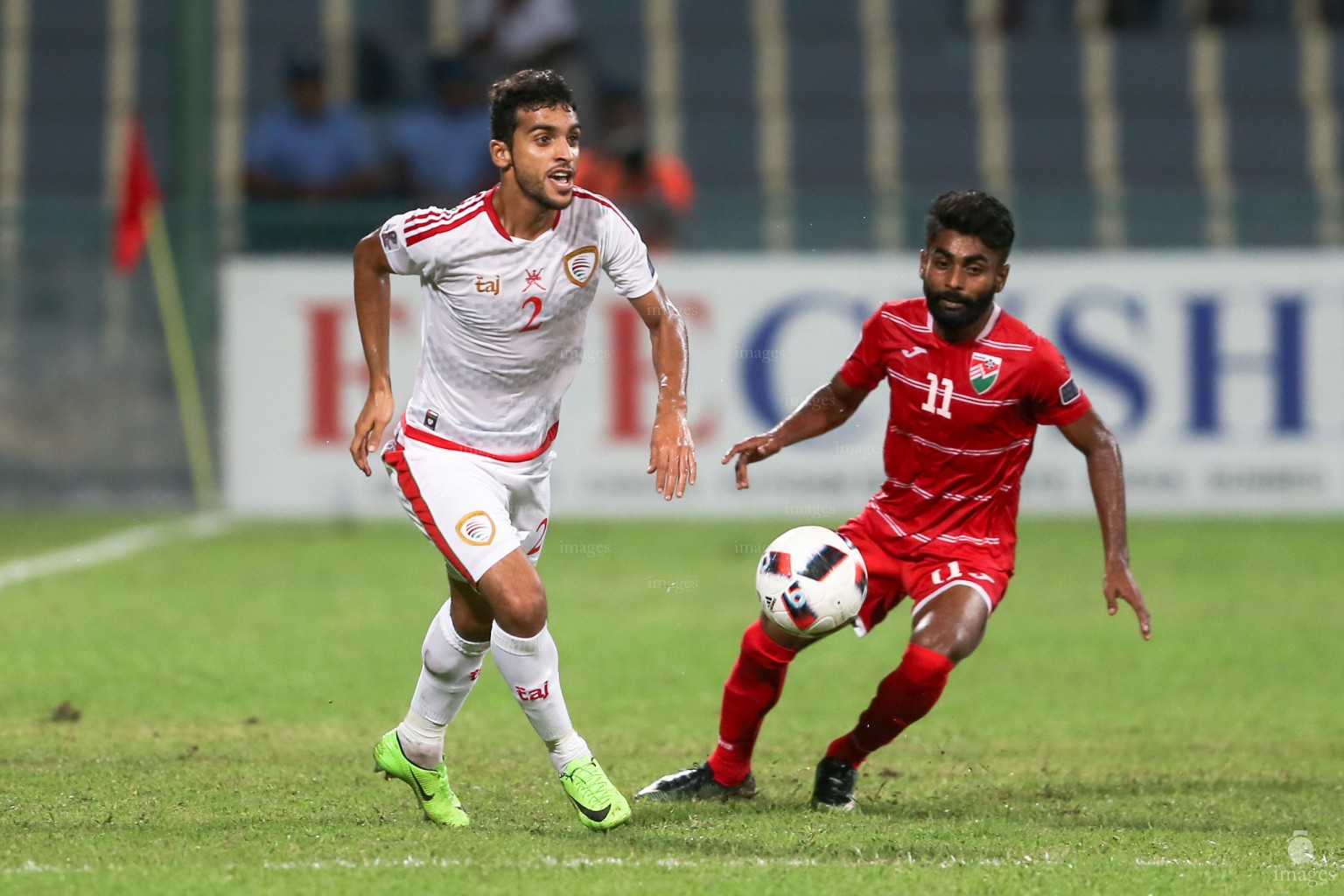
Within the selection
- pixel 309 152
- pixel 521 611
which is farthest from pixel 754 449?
pixel 309 152

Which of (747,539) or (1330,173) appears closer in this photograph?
(747,539)

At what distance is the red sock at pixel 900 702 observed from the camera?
5.52 m

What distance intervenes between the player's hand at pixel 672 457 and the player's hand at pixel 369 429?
0.72 meters

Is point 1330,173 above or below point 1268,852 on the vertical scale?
above

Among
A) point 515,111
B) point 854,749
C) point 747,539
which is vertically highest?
point 515,111

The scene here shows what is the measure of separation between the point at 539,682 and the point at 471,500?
526mm

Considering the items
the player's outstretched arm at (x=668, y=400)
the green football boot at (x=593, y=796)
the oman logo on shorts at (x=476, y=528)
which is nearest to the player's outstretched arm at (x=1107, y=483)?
the player's outstretched arm at (x=668, y=400)

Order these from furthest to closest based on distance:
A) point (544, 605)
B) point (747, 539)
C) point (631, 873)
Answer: point (747, 539), point (544, 605), point (631, 873)

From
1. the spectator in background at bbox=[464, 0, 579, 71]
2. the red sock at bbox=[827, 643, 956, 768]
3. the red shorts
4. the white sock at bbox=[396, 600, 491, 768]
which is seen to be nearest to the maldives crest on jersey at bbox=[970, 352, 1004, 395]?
the red shorts

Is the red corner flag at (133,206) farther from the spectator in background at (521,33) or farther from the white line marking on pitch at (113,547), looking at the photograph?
the spectator in background at (521,33)

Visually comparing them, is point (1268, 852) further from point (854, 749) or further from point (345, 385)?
point (345, 385)

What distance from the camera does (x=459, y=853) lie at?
189 inches

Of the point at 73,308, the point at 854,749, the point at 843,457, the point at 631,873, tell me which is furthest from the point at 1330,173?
the point at 631,873

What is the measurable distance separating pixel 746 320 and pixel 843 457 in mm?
1162
